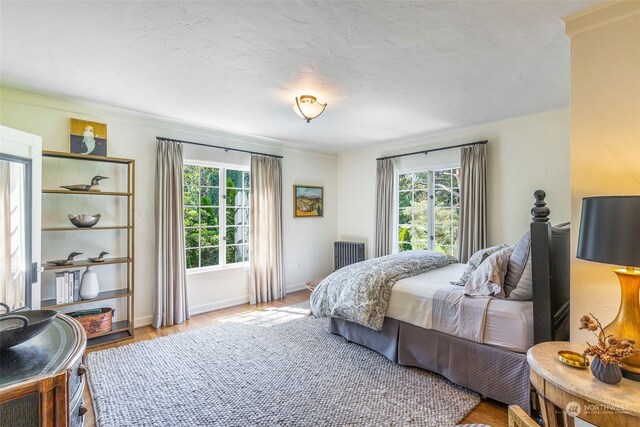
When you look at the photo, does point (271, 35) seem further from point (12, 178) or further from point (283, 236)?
point (283, 236)

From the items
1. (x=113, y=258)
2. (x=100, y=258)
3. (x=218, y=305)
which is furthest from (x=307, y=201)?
(x=100, y=258)

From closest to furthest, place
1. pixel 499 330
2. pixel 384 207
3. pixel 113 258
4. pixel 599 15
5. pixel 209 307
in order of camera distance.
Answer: pixel 599 15, pixel 499 330, pixel 113 258, pixel 209 307, pixel 384 207

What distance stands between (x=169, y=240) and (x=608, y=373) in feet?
13.0

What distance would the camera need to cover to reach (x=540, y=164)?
3.50 metres

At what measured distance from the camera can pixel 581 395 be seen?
3.76ft

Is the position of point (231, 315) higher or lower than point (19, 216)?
lower

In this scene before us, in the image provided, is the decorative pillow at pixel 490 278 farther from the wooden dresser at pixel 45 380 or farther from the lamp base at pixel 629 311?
the wooden dresser at pixel 45 380

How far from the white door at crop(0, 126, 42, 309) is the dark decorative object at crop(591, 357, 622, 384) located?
3.62 metres

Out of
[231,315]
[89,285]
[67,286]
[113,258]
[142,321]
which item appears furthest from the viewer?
[231,315]

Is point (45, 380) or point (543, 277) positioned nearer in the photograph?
point (45, 380)

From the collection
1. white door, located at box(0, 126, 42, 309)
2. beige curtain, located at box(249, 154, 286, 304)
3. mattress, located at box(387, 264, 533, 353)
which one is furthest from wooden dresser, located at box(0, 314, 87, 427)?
beige curtain, located at box(249, 154, 286, 304)

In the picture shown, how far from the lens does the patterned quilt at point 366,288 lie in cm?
275

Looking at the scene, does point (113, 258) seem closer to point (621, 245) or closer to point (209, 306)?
point (209, 306)

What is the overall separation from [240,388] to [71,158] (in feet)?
9.54
